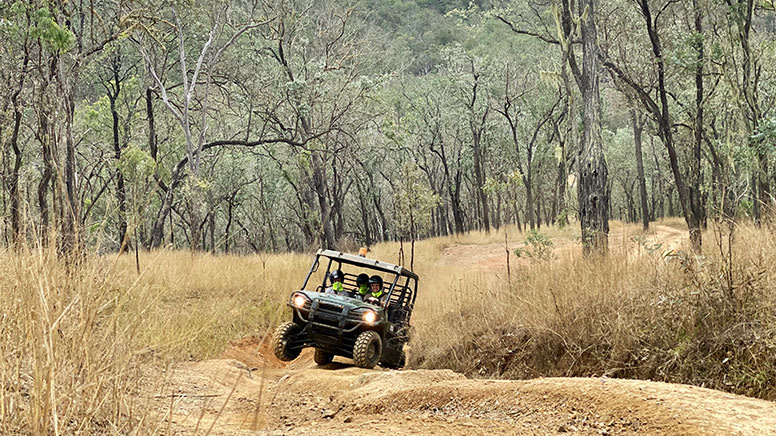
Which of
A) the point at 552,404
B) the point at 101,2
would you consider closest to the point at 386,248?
the point at 101,2

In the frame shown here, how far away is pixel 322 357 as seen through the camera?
10391 mm

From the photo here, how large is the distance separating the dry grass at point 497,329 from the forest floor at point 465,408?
23.4 inches

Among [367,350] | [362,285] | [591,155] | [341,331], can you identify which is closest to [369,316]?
[341,331]

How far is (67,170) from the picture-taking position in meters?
14.6

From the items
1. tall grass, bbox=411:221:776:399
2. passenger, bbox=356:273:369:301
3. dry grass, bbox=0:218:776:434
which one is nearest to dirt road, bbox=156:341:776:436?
dry grass, bbox=0:218:776:434

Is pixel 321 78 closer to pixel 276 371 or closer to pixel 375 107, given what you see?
pixel 375 107

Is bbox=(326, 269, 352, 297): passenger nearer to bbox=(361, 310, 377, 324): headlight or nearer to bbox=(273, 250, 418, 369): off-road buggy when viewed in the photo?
bbox=(273, 250, 418, 369): off-road buggy

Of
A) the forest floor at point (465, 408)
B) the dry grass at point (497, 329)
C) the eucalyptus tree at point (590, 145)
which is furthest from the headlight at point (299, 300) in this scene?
the eucalyptus tree at point (590, 145)

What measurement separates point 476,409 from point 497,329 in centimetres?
320

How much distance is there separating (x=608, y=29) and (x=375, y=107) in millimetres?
11305

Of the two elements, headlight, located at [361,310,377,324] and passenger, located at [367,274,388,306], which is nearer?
headlight, located at [361,310,377,324]

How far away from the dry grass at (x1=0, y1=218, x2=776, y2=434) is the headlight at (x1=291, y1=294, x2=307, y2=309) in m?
1.60

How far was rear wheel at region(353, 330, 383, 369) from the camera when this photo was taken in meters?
9.12

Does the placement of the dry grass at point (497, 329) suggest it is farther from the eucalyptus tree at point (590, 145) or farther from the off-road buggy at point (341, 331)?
the eucalyptus tree at point (590, 145)
